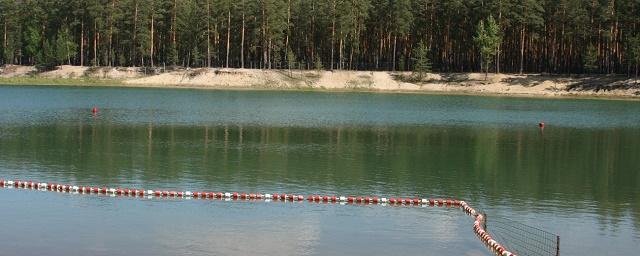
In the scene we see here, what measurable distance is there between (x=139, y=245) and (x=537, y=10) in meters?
105

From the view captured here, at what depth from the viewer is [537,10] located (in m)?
120

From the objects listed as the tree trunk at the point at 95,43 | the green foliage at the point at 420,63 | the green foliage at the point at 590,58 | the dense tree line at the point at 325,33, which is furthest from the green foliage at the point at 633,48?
the tree trunk at the point at 95,43

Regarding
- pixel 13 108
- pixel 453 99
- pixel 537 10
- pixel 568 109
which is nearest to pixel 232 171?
pixel 13 108

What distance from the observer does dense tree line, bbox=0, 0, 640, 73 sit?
121m

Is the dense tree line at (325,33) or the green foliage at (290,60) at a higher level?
the dense tree line at (325,33)

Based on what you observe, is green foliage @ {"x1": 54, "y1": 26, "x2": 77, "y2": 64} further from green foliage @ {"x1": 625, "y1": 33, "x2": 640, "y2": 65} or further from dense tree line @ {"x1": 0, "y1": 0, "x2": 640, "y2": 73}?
green foliage @ {"x1": 625, "y1": 33, "x2": 640, "y2": 65}

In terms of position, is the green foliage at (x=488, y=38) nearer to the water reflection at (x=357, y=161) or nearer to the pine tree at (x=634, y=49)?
the pine tree at (x=634, y=49)

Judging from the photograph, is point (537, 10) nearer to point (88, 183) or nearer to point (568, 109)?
point (568, 109)

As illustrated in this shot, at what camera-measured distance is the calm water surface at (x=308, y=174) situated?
25.2m

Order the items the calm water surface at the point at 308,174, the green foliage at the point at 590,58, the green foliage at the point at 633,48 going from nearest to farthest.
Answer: the calm water surface at the point at 308,174, the green foliage at the point at 633,48, the green foliage at the point at 590,58

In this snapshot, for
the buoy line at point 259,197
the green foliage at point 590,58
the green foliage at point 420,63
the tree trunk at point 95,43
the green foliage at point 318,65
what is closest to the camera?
the buoy line at point 259,197

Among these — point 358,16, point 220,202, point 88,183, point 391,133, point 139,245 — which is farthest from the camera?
point 358,16

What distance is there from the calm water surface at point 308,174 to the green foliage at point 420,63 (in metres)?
43.7

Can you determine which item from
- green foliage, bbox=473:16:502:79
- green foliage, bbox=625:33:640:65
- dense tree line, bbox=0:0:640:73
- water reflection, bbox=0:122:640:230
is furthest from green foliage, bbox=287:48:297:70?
Answer: water reflection, bbox=0:122:640:230
